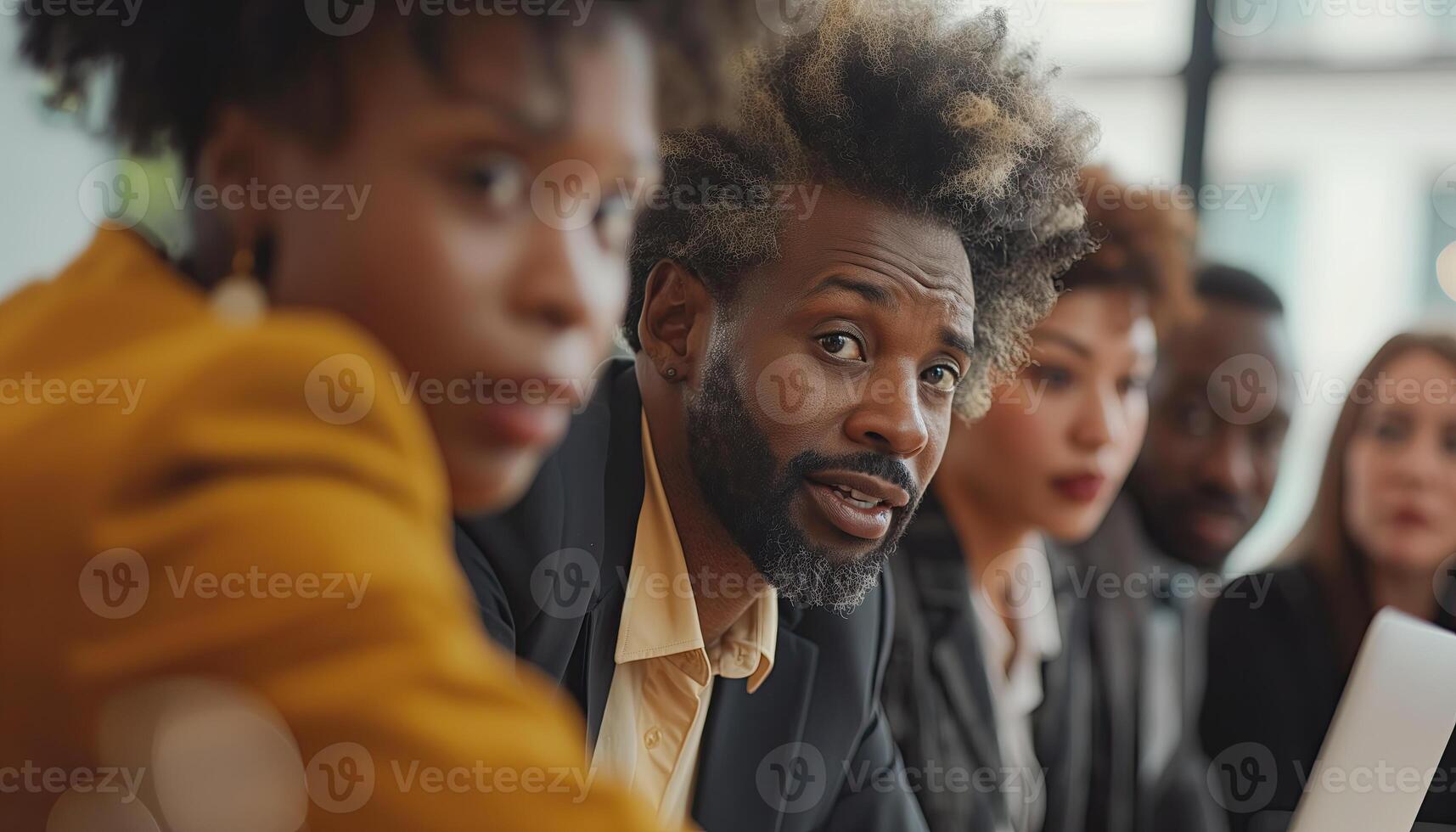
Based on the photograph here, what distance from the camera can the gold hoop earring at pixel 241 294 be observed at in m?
0.37

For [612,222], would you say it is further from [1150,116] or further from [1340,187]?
[1340,187]

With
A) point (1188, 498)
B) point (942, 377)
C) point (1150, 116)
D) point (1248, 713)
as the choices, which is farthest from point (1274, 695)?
point (1150, 116)

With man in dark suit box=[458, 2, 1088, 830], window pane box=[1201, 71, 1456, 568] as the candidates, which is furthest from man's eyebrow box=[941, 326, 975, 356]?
window pane box=[1201, 71, 1456, 568]

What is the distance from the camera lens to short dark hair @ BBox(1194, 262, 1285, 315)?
4.23 ft

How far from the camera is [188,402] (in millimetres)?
309

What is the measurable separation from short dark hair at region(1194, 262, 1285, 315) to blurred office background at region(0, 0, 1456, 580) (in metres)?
0.42

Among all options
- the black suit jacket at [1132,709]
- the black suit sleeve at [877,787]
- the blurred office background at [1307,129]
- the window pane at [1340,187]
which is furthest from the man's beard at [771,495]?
the window pane at [1340,187]

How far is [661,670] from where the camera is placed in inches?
28.2

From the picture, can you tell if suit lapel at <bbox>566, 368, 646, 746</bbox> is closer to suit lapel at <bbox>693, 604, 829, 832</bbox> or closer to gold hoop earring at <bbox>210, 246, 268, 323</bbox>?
suit lapel at <bbox>693, 604, 829, 832</bbox>

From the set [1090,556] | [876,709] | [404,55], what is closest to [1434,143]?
[1090,556]

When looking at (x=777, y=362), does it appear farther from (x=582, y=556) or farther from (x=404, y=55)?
(x=404, y=55)

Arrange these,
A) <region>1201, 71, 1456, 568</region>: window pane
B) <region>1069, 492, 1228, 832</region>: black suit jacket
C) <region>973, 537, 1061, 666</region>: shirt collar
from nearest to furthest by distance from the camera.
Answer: <region>973, 537, 1061, 666</region>: shirt collar → <region>1069, 492, 1228, 832</region>: black suit jacket → <region>1201, 71, 1456, 568</region>: window pane

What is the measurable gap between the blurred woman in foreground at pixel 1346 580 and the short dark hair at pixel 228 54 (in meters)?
0.92

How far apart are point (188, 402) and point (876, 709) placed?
0.58m
